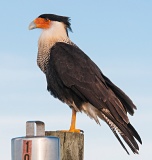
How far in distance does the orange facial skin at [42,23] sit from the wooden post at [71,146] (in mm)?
3557

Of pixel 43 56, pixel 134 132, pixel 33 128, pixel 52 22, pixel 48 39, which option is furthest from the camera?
pixel 52 22

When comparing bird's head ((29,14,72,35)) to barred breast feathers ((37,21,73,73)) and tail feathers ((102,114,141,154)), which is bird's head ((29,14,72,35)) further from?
tail feathers ((102,114,141,154))

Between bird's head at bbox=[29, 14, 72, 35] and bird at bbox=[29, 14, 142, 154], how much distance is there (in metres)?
0.03

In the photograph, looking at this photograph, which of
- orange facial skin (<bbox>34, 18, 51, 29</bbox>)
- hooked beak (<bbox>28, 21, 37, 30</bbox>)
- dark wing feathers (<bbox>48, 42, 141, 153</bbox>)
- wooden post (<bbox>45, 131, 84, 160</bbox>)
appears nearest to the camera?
Answer: wooden post (<bbox>45, 131, 84, 160</bbox>)

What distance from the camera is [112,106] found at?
7082 mm

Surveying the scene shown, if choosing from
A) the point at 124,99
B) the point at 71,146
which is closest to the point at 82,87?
the point at 124,99

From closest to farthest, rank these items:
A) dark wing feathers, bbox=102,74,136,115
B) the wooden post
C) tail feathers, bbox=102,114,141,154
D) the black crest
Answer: the wooden post
tail feathers, bbox=102,114,141,154
dark wing feathers, bbox=102,74,136,115
the black crest

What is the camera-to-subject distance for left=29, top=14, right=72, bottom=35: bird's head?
334 inches

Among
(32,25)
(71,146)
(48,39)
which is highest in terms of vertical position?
(32,25)

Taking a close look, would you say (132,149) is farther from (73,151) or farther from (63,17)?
(63,17)

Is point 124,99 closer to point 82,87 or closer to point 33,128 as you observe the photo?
point 82,87

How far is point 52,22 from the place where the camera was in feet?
28.5

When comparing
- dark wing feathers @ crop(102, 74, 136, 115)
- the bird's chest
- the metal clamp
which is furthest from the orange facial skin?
the metal clamp

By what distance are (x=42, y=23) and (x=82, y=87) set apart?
174 centimetres
